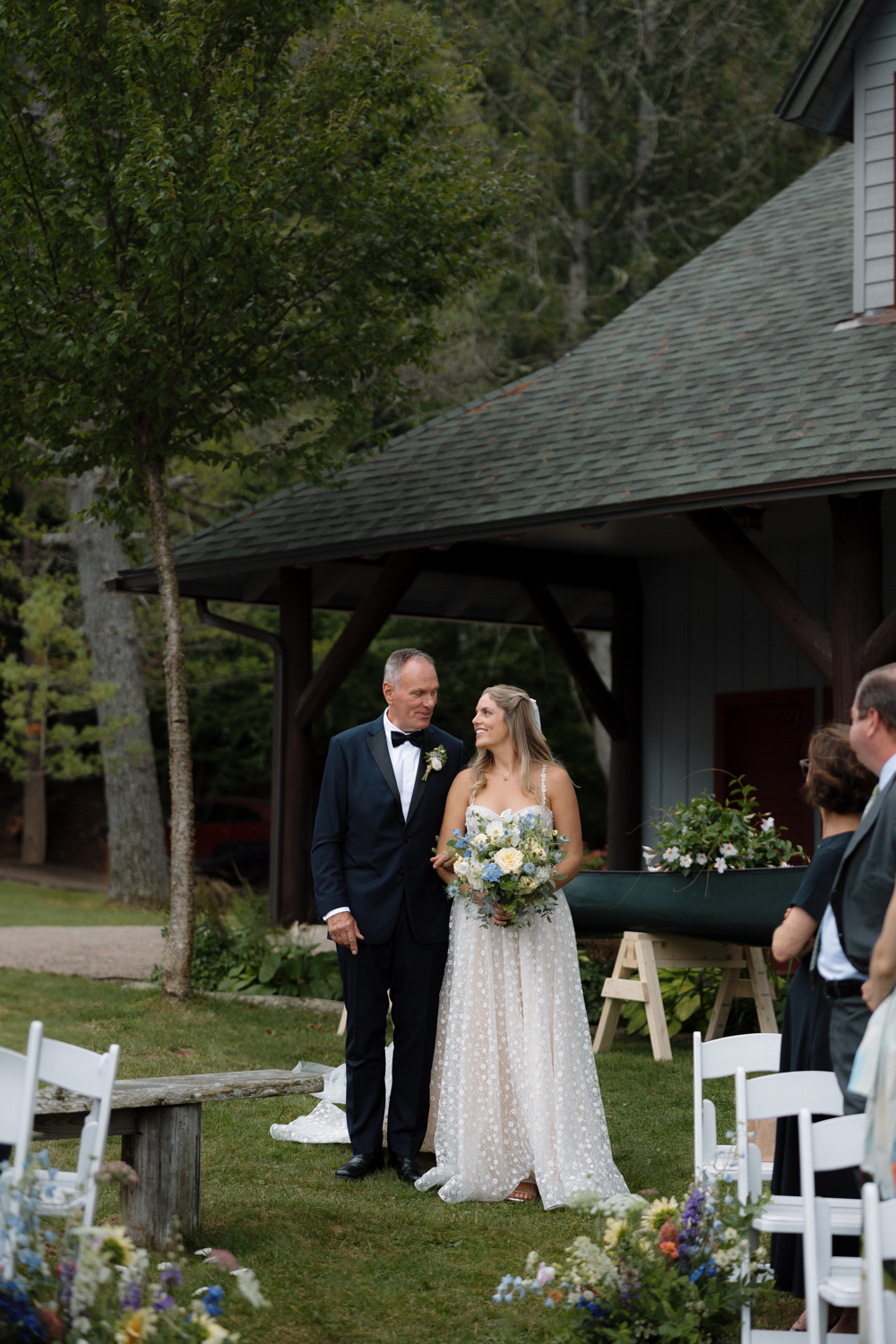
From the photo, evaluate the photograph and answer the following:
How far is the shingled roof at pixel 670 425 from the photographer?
952cm

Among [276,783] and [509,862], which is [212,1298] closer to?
[509,862]

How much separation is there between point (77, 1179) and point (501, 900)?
2366mm

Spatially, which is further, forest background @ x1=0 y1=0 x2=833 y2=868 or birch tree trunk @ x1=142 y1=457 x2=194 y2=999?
forest background @ x1=0 y1=0 x2=833 y2=868

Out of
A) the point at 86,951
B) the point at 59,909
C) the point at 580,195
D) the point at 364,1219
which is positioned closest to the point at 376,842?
the point at 364,1219

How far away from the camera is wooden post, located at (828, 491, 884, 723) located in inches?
365

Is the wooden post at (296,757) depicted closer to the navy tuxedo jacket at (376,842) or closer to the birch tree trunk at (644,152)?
the navy tuxedo jacket at (376,842)

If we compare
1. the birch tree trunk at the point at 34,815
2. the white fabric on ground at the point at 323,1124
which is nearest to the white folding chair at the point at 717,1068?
the white fabric on ground at the point at 323,1124

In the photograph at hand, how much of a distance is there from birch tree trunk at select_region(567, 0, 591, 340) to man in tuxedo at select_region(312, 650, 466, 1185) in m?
18.8

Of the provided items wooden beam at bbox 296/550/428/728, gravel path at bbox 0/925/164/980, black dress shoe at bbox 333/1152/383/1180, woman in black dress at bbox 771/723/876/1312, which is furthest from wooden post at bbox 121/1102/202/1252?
gravel path at bbox 0/925/164/980

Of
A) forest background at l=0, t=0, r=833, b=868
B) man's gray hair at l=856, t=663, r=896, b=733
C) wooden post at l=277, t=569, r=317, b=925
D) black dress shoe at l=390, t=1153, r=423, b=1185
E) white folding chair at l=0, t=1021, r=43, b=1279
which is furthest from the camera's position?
forest background at l=0, t=0, r=833, b=868

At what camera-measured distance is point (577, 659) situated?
45.2 feet

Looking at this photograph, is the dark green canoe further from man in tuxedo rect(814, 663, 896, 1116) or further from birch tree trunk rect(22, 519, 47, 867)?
birch tree trunk rect(22, 519, 47, 867)

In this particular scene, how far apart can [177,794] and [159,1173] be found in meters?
5.52

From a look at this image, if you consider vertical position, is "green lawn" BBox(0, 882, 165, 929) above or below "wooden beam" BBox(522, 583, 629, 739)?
below
